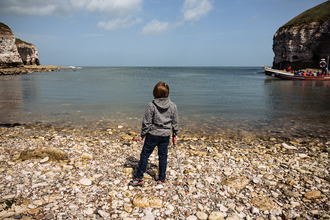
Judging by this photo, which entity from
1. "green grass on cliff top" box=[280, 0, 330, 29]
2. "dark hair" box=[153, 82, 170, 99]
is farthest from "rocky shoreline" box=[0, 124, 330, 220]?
"green grass on cliff top" box=[280, 0, 330, 29]

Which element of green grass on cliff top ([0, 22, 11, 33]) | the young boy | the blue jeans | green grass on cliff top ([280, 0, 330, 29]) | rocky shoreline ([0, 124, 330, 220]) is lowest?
rocky shoreline ([0, 124, 330, 220])

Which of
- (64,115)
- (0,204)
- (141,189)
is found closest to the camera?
(0,204)

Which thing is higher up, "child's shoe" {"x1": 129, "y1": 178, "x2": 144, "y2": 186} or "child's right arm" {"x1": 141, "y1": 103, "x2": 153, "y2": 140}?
"child's right arm" {"x1": 141, "y1": 103, "x2": 153, "y2": 140}

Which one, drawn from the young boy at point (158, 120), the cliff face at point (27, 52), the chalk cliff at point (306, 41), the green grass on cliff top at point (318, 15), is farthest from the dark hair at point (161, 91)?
the cliff face at point (27, 52)

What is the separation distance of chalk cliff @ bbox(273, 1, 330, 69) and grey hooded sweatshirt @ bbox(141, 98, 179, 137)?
82591 mm

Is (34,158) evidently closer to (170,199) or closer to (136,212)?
(136,212)

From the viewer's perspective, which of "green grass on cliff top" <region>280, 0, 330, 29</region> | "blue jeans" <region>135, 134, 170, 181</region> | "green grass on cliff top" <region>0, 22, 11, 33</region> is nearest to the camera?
"blue jeans" <region>135, 134, 170, 181</region>

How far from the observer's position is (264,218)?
4250 millimetres

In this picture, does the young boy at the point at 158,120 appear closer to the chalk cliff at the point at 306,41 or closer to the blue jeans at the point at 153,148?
the blue jeans at the point at 153,148

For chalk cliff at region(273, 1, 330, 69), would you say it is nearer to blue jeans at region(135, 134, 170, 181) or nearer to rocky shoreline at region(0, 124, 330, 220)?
rocky shoreline at region(0, 124, 330, 220)

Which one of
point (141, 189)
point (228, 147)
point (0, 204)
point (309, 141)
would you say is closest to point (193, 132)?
point (228, 147)

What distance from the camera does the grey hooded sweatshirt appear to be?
4934mm

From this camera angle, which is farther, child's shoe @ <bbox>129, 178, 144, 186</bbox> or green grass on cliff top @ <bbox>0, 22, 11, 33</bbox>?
green grass on cliff top @ <bbox>0, 22, 11, 33</bbox>

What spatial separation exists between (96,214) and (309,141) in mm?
9769
